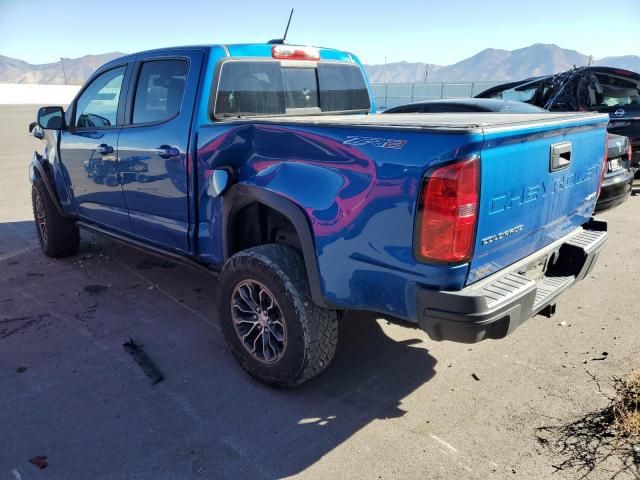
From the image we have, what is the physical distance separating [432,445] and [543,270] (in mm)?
1178

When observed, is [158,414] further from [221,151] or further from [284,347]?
[221,151]

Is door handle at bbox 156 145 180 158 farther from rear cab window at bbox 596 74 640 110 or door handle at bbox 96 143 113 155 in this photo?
rear cab window at bbox 596 74 640 110

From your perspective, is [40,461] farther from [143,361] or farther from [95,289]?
[95,289]

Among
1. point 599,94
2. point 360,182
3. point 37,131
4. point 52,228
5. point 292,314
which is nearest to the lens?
point 360,182

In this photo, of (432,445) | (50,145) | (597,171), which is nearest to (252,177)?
(432,445)

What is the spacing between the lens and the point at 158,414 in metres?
2.82

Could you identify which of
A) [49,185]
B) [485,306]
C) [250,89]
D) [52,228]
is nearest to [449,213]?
[485,306]

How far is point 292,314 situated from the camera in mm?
2754

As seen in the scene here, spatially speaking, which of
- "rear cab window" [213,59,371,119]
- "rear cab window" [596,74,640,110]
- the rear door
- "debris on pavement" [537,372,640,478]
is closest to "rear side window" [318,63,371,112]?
"rear cab window" [213,59,371,119]

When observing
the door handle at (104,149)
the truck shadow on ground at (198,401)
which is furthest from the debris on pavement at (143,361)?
the door handle at (104,149)

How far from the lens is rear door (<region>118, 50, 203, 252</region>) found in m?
3.43

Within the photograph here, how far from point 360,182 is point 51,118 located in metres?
3.53

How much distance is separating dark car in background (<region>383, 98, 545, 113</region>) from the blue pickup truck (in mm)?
2920

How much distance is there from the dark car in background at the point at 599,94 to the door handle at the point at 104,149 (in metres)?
6.88
